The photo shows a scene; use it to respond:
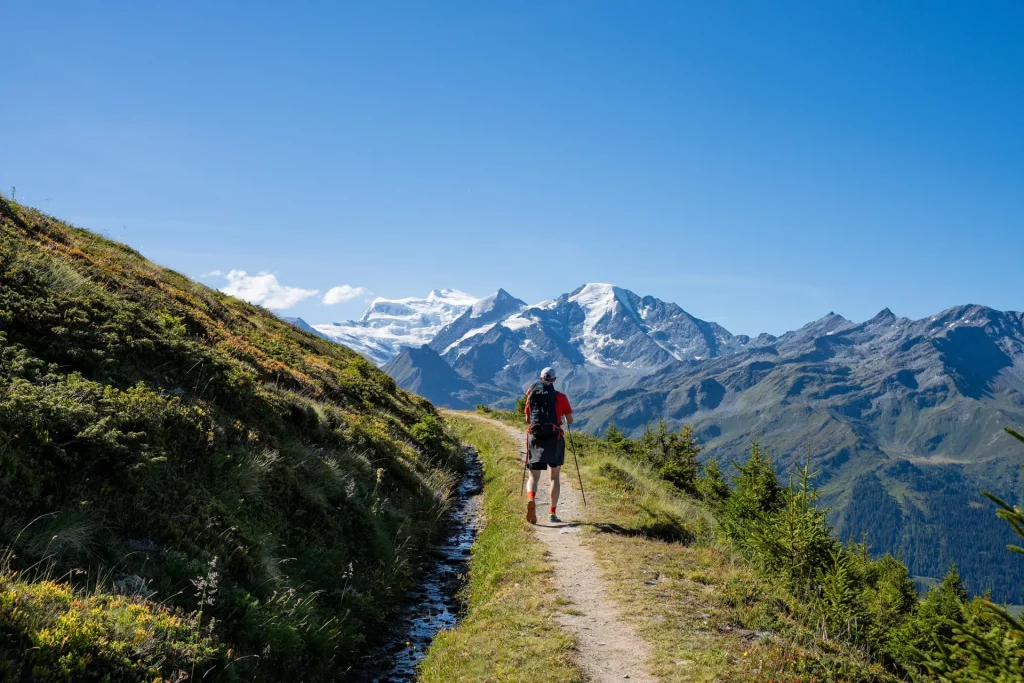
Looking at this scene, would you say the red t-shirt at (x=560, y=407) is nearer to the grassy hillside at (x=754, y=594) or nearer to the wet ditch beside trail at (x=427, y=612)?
the grassy hillside at (x=754, y=594)

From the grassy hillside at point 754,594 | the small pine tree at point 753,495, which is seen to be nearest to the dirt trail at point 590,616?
the grassy hillside at point 754,594

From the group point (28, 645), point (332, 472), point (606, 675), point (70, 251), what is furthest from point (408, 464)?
point (28, 645)

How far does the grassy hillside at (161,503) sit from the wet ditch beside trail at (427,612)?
395 mm

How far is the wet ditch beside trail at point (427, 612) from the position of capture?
9.77 meters

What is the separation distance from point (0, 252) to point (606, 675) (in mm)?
13745

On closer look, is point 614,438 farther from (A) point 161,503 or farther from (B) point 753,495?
(A) point 161,503

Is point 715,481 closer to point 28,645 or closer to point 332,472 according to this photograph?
point 332,472

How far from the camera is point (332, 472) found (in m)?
13.7

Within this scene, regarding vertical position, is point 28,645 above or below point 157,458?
below

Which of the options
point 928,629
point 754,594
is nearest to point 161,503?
point 754,594

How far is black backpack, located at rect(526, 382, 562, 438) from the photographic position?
15023mm

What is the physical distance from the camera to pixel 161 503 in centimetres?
869

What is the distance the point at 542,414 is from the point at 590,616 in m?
5.95

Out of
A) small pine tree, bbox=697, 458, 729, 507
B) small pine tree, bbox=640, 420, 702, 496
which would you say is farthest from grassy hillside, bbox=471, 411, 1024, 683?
small pine tree, bbox=640, 420, 702, 496
